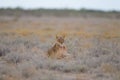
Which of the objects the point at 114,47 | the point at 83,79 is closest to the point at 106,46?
the point at 114,47

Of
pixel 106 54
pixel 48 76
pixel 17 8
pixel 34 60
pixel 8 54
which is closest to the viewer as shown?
pixel 48 76

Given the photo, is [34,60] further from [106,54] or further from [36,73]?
[106,54]

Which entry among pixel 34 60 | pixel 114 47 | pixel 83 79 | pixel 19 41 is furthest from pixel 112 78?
pixel 19 41

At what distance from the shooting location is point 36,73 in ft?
45.9

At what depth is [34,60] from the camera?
16203 mm

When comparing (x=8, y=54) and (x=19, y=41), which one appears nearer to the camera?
(x=8, y=54)

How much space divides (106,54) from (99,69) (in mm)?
3364

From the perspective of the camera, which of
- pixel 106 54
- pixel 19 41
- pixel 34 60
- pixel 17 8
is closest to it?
pixel 34 60

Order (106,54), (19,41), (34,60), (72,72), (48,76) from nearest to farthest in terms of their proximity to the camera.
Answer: (48,76)
(72,72)
(34,60)
(106,54)
(19,41)

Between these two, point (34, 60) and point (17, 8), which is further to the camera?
point (17, 8)

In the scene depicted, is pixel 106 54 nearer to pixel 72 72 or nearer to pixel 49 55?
pixel 49 55

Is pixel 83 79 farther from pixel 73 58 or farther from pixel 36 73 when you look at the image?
pixel 73 58

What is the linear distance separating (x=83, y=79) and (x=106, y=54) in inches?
189

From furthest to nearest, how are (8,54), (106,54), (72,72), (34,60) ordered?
(106,54) < (8,54) < (34,60) < (72,72)
